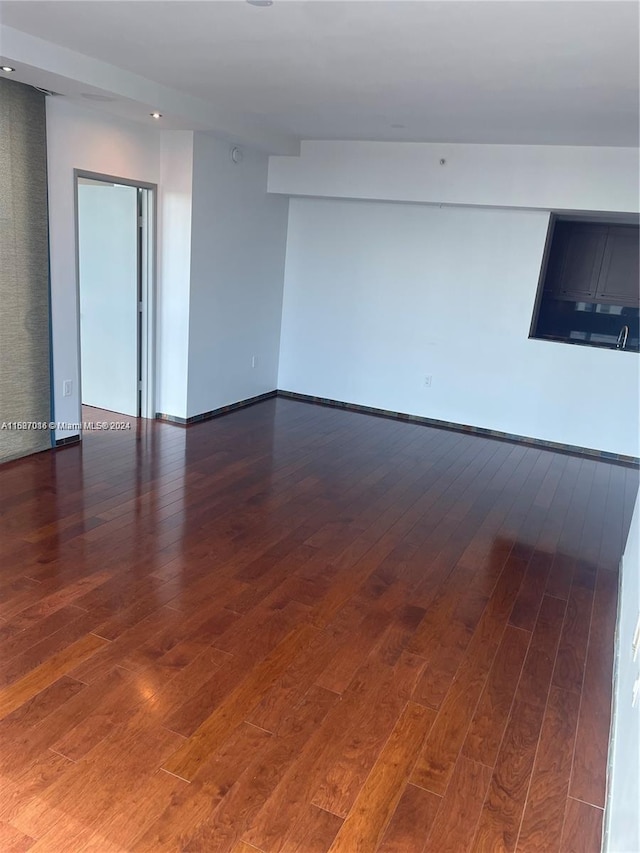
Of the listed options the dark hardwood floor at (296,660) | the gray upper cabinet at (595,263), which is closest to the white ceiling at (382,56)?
the gray upper cabinet at (595,263)

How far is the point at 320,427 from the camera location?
586 centimetres

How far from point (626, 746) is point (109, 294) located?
5068mm

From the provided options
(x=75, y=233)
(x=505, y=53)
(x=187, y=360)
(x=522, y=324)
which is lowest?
(x=187, y=360)

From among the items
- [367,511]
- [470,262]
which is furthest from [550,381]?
[367,511]

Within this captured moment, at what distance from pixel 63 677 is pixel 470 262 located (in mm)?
4921

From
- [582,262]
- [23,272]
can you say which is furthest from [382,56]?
[582,262]

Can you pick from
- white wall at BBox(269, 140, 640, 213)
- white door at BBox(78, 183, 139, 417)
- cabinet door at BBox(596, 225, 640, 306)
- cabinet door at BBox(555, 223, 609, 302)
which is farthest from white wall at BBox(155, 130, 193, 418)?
cabinet door at BBox(596, 225, 640, 306)

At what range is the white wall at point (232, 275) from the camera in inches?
207

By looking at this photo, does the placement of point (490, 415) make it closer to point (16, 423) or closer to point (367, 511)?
point (367, 511)

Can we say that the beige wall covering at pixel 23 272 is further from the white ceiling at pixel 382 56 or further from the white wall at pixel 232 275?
the white wall at pixel 232 275

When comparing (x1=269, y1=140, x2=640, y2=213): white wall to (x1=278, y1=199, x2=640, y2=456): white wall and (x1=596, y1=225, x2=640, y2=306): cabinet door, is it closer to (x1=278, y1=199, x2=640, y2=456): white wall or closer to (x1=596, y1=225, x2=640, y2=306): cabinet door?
(x1=278, y1=199, x2=640, y2=456): white wall

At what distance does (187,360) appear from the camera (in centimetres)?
541

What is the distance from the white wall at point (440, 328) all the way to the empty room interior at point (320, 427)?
0.03m

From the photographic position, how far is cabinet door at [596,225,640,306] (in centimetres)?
595
